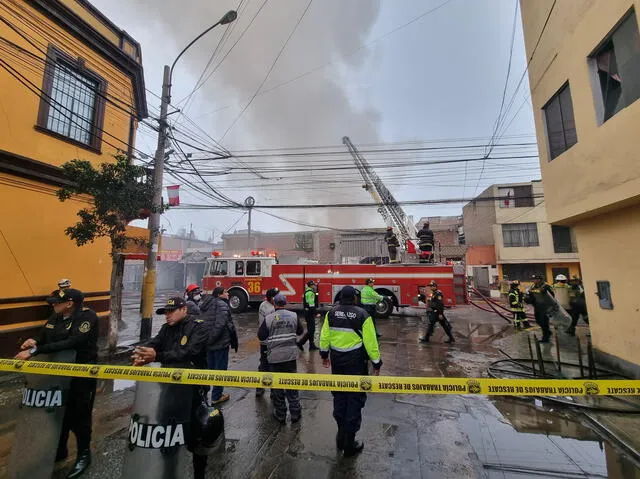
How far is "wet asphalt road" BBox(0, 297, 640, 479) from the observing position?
3027 mm

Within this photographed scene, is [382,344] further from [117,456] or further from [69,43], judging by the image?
[69,43]

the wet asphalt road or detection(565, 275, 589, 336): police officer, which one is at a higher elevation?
detection(565, 275, 589, 336): police officer

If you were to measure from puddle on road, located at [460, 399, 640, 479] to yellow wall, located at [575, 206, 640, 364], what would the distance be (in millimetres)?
2730

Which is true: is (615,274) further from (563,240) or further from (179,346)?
(563,240)

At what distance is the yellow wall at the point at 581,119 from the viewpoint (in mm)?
4789

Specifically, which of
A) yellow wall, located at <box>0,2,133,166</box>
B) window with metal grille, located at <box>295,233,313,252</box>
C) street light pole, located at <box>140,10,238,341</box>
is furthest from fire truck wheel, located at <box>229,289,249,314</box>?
window with metal grille, located at <box>295,233,313,252</box>

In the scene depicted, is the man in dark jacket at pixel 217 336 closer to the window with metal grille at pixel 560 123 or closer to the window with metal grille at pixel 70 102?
the window with metal grille at pixel 70 102

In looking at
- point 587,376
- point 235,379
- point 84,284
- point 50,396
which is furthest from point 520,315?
point 84,284

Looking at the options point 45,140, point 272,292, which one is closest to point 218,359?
point 272,292

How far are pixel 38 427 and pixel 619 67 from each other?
9127mm

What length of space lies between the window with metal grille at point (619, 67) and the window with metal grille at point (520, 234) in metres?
20.5

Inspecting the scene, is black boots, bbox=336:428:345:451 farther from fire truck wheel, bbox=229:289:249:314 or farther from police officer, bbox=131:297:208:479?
fire truck wheel, bbox=229:289:249:314

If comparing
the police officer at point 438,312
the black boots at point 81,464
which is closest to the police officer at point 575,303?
the police officer at point 438,312

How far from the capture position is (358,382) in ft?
8.80
